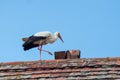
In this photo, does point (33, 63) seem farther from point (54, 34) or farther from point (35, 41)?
point (54, 34)

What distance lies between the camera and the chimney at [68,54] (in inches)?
350

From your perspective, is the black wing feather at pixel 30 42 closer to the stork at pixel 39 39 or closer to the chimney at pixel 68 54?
the stork at pixel 39 39

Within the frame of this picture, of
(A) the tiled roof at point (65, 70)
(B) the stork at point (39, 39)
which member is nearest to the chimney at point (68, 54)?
(A) the tiled roof at point (65, 70)

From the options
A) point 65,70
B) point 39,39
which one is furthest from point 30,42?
point 65,70

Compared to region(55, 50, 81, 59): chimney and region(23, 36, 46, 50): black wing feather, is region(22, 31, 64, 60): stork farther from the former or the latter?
region(55, 50, 81, 59): chimney

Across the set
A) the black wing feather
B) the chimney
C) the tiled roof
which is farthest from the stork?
the tiled roof

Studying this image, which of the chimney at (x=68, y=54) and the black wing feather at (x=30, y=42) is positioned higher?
the black wing feather at (x=30, y=42)

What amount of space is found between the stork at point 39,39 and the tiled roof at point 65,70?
2.38 meters

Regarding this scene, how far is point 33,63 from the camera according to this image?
847 centimetres

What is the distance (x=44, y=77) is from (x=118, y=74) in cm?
126

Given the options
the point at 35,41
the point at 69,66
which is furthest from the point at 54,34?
the point at 69,66

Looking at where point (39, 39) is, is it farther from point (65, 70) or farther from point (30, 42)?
point (65, 70)

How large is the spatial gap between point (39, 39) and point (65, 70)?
3479 millimetres

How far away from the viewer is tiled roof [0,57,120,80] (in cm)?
794
